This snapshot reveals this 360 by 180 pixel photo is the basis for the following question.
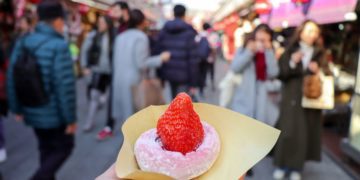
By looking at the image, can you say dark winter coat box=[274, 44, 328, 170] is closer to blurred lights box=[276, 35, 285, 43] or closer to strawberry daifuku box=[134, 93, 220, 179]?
strawberry daifuku box=[134, 93, 220, 179]

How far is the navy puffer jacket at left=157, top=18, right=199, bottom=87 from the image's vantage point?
15.3ft

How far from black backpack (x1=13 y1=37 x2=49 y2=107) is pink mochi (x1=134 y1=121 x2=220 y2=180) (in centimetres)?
211

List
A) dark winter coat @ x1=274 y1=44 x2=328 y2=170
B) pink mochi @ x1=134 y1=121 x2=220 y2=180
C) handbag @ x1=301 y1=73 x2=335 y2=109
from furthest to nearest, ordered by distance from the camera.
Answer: handbag @ x1=301 y1=73 x2=335 y2=109 → dark winter coat @ x1=274 y1=44 x2=328 y2=170 → pink mochi @ x1=134 y1=121 x2=220 y2=180

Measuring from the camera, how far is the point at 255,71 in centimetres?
400

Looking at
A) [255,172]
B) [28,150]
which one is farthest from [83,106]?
[255,172]

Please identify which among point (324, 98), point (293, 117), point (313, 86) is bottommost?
point (293, 117)

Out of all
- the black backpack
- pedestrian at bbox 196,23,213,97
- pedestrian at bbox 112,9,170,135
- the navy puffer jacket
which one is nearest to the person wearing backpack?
the black backpack

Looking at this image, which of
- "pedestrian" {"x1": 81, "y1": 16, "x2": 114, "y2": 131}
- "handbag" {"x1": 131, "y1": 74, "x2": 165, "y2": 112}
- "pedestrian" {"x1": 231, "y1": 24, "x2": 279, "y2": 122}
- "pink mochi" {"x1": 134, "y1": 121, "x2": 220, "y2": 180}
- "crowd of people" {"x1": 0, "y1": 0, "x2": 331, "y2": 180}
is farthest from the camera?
"pedestrian" {"x1": 81, "y1": 16, "x2": 114, "y2": 131}

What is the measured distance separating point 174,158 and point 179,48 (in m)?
3.62

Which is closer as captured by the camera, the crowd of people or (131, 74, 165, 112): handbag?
(131, 74, 165, 112): handbag

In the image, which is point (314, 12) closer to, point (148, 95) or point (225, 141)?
point (148, 95)

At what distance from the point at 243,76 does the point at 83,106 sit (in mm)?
5053

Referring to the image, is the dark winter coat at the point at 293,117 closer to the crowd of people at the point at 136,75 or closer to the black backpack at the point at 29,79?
the crowd of people at the point at 136,75

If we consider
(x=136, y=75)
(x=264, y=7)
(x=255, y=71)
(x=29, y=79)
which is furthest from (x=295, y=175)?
(x=264, y=7)
